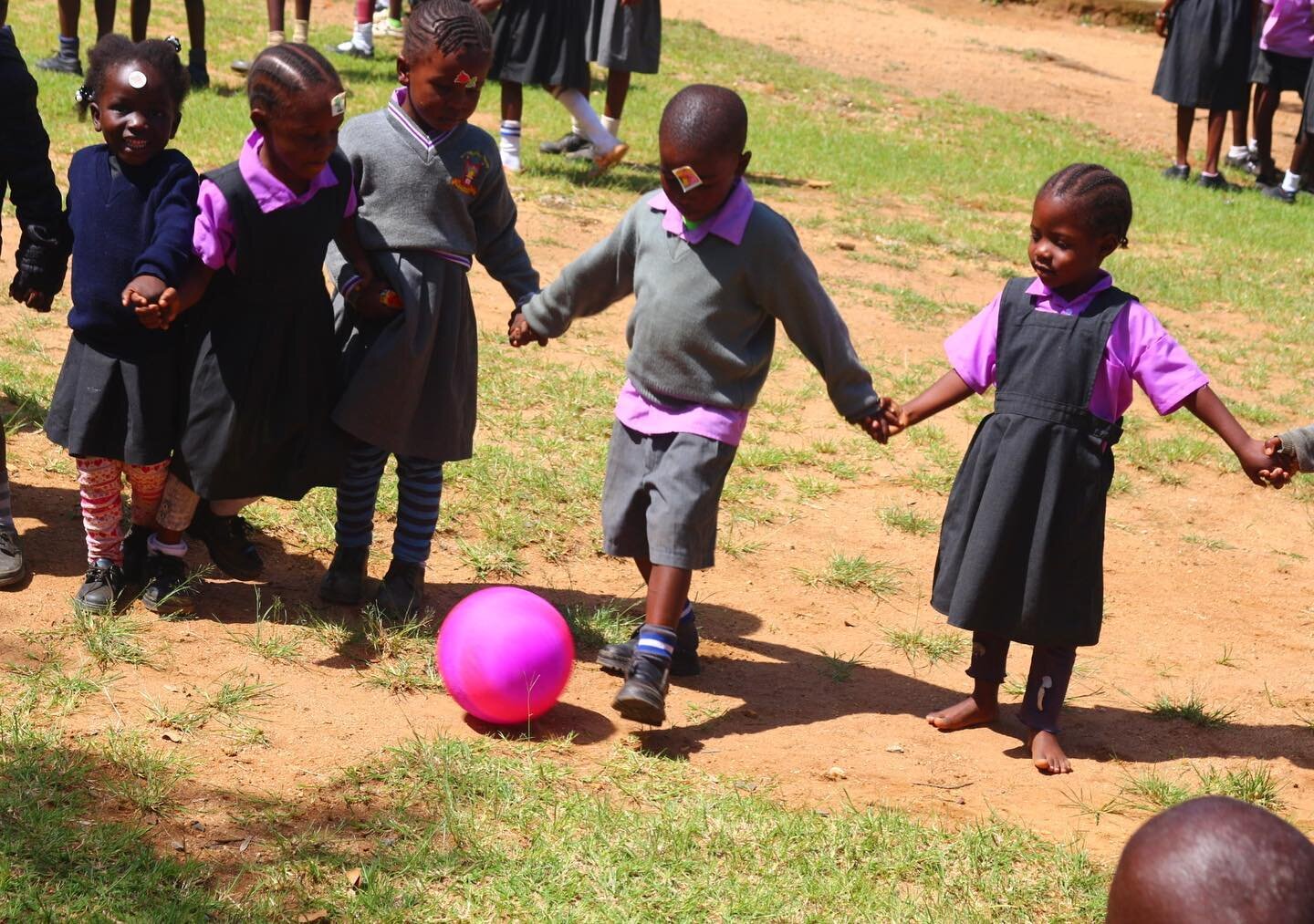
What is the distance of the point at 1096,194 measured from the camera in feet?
12.9

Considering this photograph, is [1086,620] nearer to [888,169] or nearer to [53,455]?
[53,455]

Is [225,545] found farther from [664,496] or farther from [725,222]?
[725,222]

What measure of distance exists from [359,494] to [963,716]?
1914 millimetres

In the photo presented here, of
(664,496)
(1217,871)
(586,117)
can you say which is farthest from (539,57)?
(1217,871)

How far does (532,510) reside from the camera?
5.61 metres

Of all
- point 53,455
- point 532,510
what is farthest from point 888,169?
point 53,455

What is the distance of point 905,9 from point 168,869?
22.4 metres

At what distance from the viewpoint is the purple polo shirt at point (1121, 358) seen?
3928mm

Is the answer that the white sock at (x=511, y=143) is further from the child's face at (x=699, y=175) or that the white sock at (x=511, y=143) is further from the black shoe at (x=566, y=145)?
the child's face at (x=699, y=175)

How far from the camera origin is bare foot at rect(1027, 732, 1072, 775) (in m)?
4.14

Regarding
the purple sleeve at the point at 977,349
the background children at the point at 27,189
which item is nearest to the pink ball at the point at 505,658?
the purple sleeve at the point at 977,349

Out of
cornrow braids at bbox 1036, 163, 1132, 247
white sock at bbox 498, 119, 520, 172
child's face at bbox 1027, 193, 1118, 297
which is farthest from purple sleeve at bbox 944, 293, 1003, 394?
white sock at bbox 498, 119, 520, 172

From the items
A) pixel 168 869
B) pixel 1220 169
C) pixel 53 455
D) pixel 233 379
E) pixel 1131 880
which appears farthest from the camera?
pixel 1220 169

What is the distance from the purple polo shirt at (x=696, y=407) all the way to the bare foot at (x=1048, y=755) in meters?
1.20
